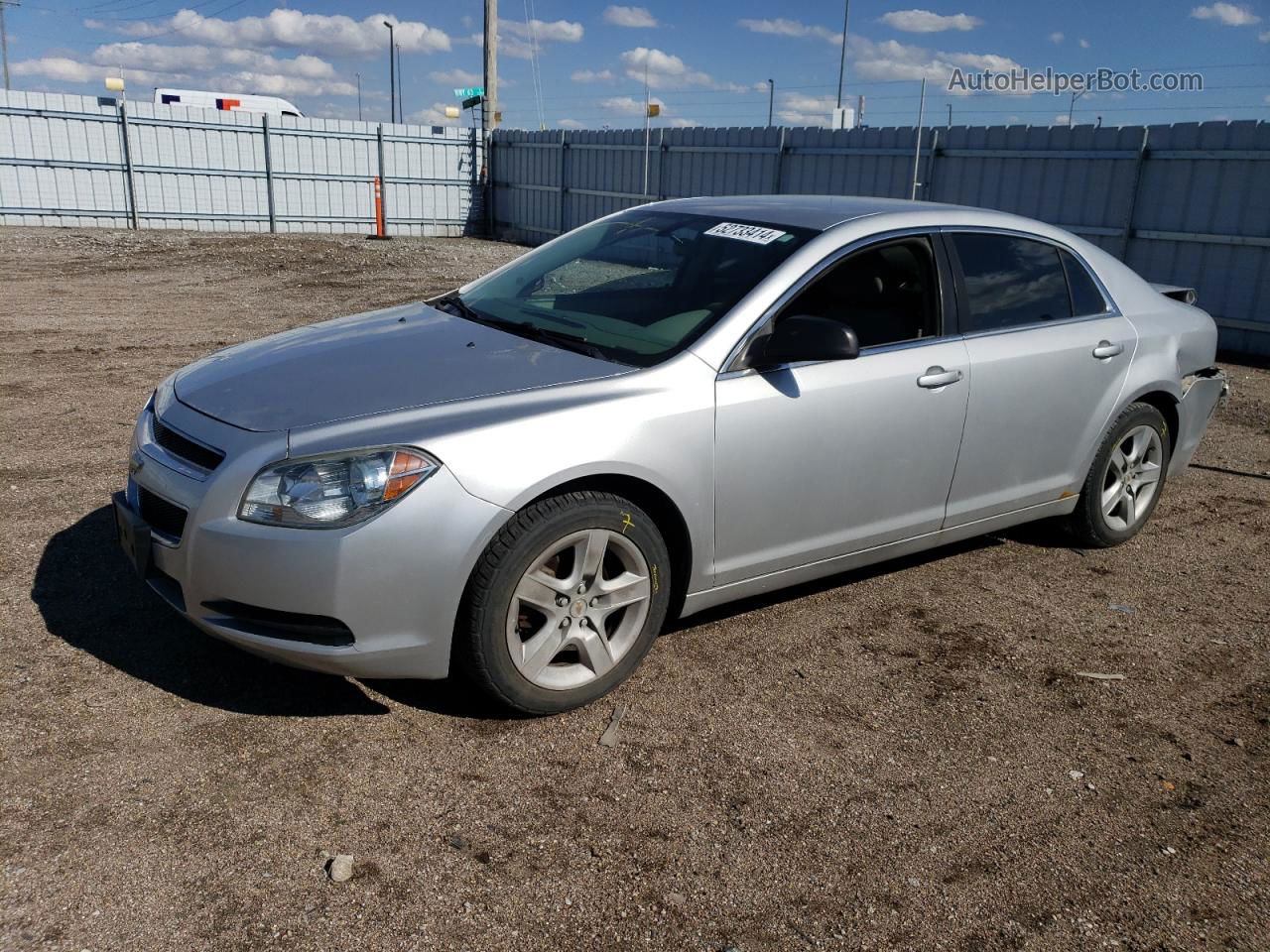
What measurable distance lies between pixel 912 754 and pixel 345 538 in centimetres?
189

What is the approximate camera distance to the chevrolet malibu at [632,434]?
10.3 ft

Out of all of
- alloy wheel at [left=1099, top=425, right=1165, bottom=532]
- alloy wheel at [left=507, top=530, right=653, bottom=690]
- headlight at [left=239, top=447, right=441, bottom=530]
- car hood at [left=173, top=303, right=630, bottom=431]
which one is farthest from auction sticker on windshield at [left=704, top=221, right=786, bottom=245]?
alloy wheel at [left=1099, top=425, right=1165, bottom=532]

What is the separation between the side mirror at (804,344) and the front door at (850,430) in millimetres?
85

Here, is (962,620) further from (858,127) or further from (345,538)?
(858,127)

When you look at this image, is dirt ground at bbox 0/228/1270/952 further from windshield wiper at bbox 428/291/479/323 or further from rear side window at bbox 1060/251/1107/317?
windshield wiper at bbox 428/291/479/323

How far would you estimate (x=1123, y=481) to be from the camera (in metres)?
5.31

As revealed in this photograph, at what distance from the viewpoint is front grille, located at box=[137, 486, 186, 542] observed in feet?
10.8

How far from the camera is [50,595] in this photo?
4293 mm

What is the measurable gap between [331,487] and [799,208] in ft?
7.90

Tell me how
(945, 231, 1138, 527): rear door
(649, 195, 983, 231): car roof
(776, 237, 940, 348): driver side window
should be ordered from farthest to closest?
1. (945, 231, 1138, 527): rear door
2. (649, 195, 983, 231): car roof
3. (776, 237, 940, 348): driver side window

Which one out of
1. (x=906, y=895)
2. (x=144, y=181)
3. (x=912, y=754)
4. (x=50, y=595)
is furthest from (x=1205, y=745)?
(x=144, y=181)

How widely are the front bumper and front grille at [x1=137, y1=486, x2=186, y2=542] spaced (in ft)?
0.16

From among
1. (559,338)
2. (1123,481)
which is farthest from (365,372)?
(1123,481)

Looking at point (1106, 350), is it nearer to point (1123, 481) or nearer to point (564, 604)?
point (1123, 481)
